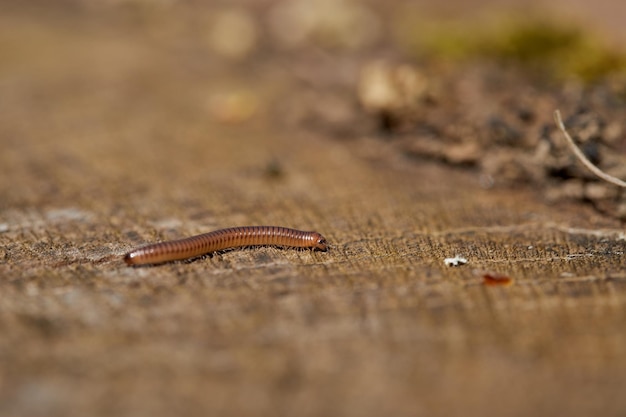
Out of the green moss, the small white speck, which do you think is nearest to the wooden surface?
the small white speck

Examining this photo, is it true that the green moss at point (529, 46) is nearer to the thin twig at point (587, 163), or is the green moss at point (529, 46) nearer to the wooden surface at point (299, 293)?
the wooden surface at point (299, 293)

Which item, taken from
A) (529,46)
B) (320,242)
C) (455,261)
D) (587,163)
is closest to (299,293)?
(320,242)

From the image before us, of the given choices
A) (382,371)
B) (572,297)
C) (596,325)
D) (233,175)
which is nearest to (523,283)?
(572,297)

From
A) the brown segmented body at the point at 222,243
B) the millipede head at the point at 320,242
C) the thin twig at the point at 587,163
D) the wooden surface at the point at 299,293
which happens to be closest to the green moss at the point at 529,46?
the wooden surface at the point at 299,293

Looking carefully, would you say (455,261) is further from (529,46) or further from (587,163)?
(529,46)

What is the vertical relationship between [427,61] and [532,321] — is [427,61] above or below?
above

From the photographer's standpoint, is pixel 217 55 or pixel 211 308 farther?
pixel 217 55

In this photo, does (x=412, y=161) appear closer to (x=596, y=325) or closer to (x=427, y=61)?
(x=427, y=61)
